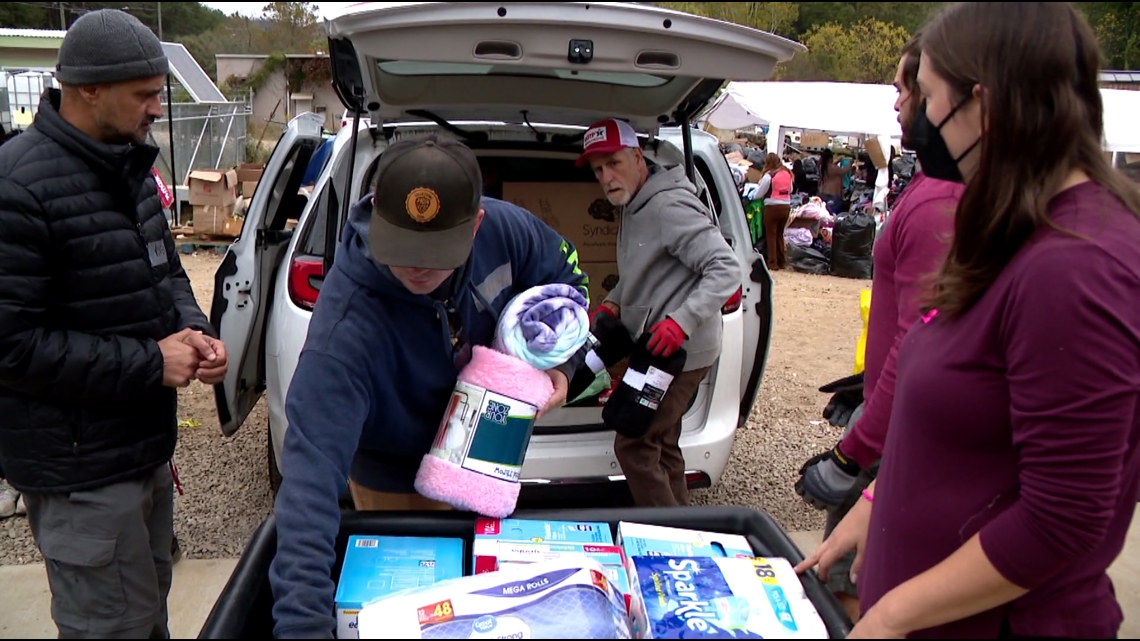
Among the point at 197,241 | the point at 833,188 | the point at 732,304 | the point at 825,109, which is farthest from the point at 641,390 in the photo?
the point at 825,109

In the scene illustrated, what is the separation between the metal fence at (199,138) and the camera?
523 inches

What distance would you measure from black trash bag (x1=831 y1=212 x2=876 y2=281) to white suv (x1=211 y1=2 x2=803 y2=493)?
23.6 feet

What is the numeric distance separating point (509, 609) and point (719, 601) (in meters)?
0.35

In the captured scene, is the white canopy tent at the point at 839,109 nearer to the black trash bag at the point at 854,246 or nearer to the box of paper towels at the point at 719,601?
the black trash bag at the point at 854,246

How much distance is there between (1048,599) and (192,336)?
2126 millimetres

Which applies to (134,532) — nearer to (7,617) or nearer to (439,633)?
(7,617)

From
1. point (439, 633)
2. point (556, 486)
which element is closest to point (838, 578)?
point (556, 486)

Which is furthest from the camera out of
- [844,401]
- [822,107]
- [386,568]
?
[822,107]

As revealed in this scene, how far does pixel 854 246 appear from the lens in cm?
1068

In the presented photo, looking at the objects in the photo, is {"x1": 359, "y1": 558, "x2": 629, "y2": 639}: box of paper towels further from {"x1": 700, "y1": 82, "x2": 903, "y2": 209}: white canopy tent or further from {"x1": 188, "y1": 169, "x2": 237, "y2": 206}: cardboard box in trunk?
{"x1": 700, "y1": 82, "x2": 903, "y2": 209}: white canopy tent

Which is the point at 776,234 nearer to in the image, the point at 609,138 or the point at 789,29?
the point at 609,138

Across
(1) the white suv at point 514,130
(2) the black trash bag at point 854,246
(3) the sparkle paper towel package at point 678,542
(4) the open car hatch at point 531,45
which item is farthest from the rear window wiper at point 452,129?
(2) the black trash bag at point 854,246

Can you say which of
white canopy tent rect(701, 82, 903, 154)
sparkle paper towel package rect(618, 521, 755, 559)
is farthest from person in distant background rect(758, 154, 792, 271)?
sparkle paper towel package rect(618, 521, 755, 559)

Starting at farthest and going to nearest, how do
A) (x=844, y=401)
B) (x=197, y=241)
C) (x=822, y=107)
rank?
1. (x=822, y=107)
2. (x=197, y=241)
3. (x=844, y=401)
